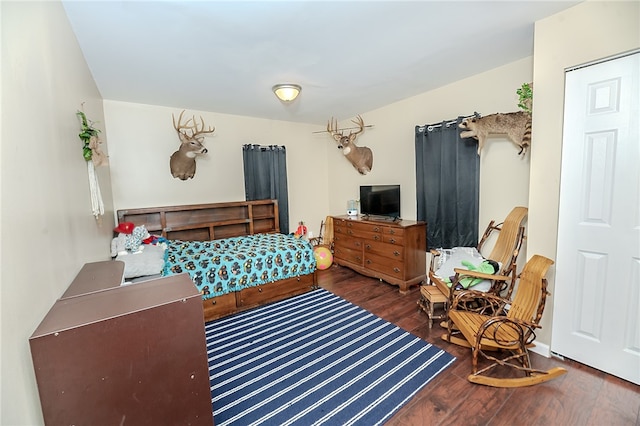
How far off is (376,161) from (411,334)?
2711mm

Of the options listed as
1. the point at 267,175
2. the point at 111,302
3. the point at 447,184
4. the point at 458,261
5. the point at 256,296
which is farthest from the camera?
the point at 267,175

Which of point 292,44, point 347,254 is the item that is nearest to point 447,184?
point 347,254

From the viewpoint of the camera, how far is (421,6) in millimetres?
1771

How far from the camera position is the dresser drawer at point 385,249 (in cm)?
341

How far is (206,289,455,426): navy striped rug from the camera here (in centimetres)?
169

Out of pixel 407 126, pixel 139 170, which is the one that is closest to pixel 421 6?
pixel 407 126

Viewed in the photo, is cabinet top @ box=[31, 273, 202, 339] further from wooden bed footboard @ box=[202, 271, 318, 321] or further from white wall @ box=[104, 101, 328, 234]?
white wall @ box=[104, 101, 328, 234]

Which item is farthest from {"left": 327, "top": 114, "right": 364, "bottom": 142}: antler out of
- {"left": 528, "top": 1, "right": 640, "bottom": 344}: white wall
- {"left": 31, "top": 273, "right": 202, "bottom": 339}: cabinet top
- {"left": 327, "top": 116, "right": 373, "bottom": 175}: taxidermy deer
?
{"left": 31, "top": 273, "right": 202, "bottom": 339}: cabinet top

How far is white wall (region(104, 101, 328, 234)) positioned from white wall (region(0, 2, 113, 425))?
6.96 feet

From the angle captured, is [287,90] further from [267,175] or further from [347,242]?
[347,242]

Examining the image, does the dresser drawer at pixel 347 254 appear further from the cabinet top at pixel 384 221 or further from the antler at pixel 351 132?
the antler at pixel 351 132

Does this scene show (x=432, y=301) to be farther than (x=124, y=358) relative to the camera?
Yes

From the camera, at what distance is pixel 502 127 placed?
103 inches

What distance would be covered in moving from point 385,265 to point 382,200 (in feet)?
3.23
